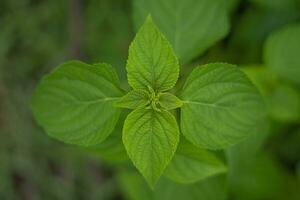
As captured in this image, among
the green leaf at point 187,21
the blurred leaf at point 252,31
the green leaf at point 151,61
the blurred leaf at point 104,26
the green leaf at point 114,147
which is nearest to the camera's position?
the green leaf at point 151,61

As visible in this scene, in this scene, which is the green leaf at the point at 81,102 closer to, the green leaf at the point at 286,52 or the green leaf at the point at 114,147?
the green leaf at the point at 114,147

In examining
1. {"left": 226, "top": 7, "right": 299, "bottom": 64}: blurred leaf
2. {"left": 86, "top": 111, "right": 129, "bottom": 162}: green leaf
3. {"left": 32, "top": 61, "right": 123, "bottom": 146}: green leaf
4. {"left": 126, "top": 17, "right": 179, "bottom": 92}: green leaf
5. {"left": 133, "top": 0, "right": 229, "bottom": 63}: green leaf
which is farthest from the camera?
{"left": 226, "top": 7, "right": 299, "bottom": 64}: blurred leaf

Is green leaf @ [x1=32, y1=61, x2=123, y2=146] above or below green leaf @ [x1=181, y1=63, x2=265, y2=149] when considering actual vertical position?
above

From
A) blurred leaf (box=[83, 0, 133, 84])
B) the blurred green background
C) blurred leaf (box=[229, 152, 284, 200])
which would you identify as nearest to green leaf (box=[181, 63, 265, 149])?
blurred leaf (box=[229, 152, 284, 200])

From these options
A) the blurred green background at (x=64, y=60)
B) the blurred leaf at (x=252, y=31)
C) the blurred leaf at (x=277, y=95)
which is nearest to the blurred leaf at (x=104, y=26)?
the blurred green background at (x=64, y=60)

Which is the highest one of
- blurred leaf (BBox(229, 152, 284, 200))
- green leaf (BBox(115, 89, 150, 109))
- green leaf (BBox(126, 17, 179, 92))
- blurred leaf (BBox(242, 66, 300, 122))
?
green leaf (BBox(126, 17, 179, 92))

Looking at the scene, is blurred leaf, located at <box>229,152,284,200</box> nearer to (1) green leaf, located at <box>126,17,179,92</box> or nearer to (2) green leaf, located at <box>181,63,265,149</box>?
(2) green leaf, located at <box>181,63,265,149</box>

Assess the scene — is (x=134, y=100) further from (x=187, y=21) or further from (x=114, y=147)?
(x=187, y=21)

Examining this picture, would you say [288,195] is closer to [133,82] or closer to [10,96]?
[133,82]
